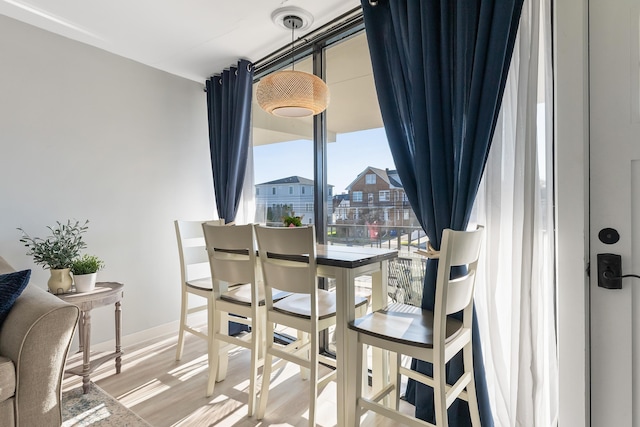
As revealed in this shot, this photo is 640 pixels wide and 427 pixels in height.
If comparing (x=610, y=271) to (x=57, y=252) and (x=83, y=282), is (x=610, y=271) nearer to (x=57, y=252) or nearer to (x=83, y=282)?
(x=83, y=282)

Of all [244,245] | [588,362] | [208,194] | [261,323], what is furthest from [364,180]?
[208,194]

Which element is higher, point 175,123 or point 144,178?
point 175,123

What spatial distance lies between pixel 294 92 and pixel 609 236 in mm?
1655

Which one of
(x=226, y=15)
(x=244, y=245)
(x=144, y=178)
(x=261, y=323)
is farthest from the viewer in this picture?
(x=144, y=178)

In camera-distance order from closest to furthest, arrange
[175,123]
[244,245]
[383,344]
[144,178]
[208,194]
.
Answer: [383,344] < [244,245] < [144,178] < [175,123] < [208,194]

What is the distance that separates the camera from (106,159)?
8.69 ft

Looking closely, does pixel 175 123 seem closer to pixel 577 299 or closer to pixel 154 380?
pixel 154 380

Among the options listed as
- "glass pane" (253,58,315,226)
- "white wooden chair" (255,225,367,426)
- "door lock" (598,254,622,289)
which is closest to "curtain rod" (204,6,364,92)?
"glass pane" (253,58,315,226)

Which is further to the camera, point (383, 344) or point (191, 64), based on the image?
point (191, 64)

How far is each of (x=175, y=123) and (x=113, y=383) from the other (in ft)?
7.28

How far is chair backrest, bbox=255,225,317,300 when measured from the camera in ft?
5.04

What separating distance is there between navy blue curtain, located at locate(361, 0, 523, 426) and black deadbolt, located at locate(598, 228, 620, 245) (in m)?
0.49

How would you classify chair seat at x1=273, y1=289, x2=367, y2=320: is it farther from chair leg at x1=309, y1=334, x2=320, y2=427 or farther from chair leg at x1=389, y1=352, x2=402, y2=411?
chair leg at x1=389, y1=352, x2=402, y2=411

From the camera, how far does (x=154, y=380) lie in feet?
7.16
